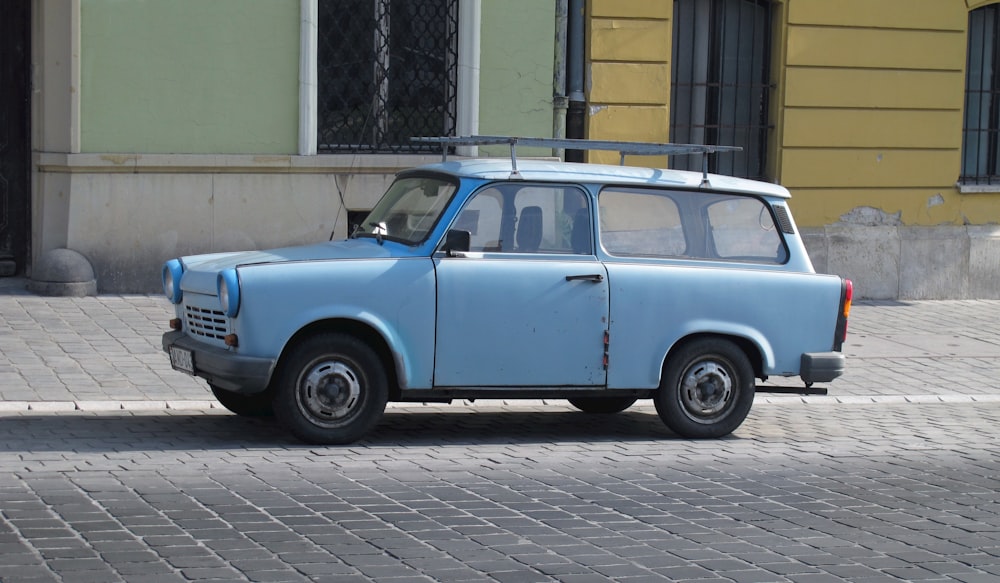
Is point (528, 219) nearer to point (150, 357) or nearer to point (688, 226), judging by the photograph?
point (688, 226)

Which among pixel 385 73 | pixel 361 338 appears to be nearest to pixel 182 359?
pixel 361 338

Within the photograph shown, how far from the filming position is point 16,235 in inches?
584

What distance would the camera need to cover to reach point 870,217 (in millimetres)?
16672

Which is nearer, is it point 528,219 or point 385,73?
point 528,219

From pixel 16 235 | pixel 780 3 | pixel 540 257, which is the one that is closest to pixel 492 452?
pixel 540 257

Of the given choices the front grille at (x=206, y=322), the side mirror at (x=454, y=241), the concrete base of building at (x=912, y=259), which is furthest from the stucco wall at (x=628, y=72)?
the front grille at (x=206, y=322)

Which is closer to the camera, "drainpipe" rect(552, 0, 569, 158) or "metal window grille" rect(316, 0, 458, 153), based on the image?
"metal window grille" rect(316, 0, 458, 153)

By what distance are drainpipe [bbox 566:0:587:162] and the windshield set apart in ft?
22.6

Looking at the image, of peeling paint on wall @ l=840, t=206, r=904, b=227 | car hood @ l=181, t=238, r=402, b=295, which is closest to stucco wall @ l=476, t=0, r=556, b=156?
peeling paint on wall @ l=840, t=206, r=904, b=227

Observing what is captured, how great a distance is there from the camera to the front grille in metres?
7.93

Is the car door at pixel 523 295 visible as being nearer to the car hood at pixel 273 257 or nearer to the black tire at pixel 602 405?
the car hood at pixel 273 257

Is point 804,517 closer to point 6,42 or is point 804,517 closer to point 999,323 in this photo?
point 999,323

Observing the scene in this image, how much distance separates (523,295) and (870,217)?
9.49 metres

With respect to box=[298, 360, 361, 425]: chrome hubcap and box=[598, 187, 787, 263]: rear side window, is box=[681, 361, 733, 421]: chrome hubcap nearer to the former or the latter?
box=[598, 187, 787, 263]: rear side window
